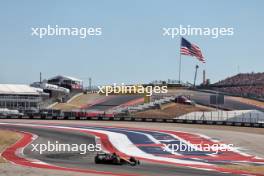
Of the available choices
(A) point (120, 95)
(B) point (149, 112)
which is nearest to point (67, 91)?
(A) point (120, 95)

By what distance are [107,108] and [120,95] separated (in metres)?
11.8

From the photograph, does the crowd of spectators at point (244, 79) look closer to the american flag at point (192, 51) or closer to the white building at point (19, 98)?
the white building at point (19, 98)

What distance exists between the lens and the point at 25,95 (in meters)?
82.2

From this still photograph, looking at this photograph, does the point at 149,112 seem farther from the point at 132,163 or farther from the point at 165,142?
the point at 132,163

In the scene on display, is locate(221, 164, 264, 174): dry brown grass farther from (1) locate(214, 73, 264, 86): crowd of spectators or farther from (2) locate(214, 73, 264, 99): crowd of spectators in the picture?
(1) locate(214, 73, 264, 86): crowd of spectators

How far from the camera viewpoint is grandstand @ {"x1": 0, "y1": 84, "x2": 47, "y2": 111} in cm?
7844

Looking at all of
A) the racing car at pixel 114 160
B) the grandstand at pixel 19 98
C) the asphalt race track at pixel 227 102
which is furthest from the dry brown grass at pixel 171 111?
the racing car at pixel 114 160

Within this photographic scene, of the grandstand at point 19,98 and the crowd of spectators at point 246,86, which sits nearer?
the grandstand at point 19,98

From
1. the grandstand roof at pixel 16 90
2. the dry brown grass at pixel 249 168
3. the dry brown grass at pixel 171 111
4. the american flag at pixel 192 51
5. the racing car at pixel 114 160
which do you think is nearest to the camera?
the dry brown grass at pixel 249 168

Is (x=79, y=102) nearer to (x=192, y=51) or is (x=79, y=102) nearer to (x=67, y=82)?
(x=67, y=82)

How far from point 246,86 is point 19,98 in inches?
1878

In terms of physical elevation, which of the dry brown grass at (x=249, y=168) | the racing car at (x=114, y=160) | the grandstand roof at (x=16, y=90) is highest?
the grandstand roof at (x=16, y=90)

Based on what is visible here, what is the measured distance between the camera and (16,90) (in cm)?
8438

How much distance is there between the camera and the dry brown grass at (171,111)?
6691 centimetres
